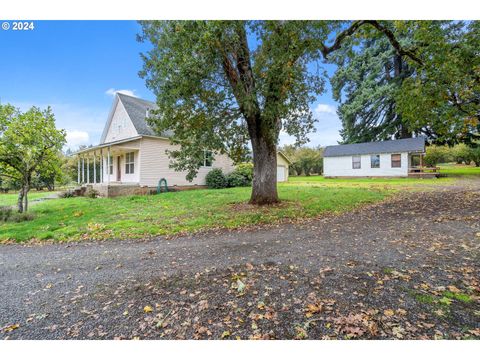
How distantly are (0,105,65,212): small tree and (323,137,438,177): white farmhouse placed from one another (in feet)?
83.2

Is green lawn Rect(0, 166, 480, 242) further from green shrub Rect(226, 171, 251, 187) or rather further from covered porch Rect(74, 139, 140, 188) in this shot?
green shrub Rect(226, 171, 251, 187)

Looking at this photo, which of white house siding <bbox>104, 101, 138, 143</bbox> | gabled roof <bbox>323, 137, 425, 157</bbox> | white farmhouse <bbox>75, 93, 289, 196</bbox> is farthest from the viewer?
gabled roof <bbox>323, 137, 425, 157</bbox>

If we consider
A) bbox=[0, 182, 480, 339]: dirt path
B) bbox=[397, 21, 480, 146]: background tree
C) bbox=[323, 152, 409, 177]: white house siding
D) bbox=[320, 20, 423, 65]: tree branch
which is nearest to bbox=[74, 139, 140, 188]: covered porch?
bbox=[0, 182, 480, 339]: dirt path

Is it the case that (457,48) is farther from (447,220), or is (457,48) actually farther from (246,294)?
(246,294)

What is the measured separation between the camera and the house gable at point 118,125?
1669 centimetres

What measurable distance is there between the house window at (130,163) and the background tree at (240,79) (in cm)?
749

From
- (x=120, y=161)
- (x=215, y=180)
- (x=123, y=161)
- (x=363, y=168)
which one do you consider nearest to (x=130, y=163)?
(x=123, y=161)

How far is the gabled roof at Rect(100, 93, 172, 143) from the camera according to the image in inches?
619

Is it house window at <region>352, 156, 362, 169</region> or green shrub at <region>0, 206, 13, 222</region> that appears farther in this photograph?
house window at <region>352, 156, 362, 169</region>

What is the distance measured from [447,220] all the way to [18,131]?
41.0ft

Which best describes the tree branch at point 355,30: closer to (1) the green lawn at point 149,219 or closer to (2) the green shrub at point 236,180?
(1) the green lawn at point 149,219

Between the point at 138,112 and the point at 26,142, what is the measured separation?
9784mm

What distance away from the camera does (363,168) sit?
25.9m

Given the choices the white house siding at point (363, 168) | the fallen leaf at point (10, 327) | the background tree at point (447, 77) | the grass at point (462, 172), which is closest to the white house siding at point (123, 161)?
the fallen leaf at point (10, 327)
